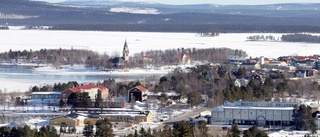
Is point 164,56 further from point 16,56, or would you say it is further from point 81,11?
point 81,11

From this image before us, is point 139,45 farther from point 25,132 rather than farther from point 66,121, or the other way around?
point 25,132

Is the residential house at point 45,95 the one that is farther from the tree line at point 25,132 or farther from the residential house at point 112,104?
the tree line at point 25,132

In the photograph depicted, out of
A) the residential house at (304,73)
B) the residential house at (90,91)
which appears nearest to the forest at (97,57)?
the residential house at (304,73)

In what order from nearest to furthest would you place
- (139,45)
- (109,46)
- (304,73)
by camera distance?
(304,73), (109,46), (139,45)

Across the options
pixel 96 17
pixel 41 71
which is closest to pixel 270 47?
pixel 41 71

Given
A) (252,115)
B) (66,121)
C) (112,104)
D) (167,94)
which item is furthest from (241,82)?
(66,121)

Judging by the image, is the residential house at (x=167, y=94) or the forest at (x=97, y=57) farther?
the forest at (x=97, y=57)

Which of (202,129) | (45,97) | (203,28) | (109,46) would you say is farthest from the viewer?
(203,28)

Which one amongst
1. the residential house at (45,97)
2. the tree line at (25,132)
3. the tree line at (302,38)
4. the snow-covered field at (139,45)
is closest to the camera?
the tree line at (25,132)

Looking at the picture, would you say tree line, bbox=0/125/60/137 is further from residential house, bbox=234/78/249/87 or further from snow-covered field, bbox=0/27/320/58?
snow-covered field, bbox=0/27/320/58

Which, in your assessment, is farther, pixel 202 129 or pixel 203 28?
pixel 203 28

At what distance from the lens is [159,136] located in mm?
11328

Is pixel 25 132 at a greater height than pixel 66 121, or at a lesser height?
greater

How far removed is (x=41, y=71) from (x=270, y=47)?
13.4m
